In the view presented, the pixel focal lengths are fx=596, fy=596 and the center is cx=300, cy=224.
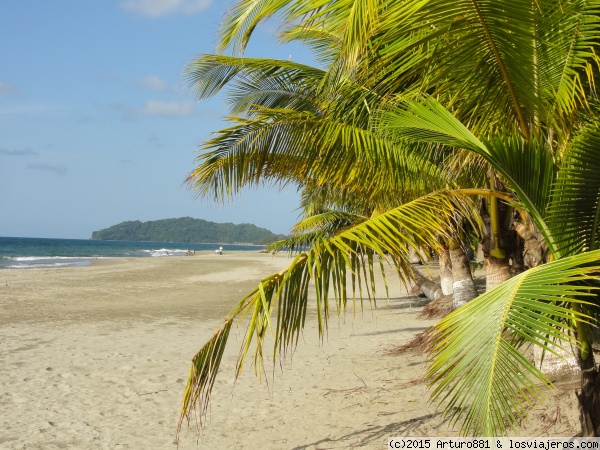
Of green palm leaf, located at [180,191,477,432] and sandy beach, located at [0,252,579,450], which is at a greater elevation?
green palm leaf, located at [180,191,477,432]

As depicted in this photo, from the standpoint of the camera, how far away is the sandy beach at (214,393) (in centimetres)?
507

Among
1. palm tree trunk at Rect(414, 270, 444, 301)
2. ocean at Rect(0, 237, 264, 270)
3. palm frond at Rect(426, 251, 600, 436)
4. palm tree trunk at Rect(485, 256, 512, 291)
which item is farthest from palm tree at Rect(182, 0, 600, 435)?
ocean at Rect(0, 237, 264, 270)

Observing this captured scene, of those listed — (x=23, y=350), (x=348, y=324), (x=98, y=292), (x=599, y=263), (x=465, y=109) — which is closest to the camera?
(x=599, y=263)

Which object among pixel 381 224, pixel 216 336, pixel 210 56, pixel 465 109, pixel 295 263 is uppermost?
pixel 210 56

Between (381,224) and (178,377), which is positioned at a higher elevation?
(381,224)

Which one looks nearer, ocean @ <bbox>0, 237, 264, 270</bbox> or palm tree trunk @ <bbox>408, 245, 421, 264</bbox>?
palm tree trunk @ <bbox>408, 245, 421, 264</bbox>

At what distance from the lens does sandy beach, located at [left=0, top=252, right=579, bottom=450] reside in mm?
5074

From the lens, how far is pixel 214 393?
6.57 m

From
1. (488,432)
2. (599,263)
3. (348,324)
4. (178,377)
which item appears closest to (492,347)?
(488,432)

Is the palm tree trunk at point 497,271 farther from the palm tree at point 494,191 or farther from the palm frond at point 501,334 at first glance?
the palm frond at point 501,334

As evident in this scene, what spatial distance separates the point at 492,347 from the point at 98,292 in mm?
18592

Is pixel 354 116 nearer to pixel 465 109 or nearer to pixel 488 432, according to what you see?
pixel 465 109

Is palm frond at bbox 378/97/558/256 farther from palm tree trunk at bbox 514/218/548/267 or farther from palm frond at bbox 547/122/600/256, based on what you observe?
palm tree trunk at bbox 514/218/548/267

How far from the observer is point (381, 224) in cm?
323
